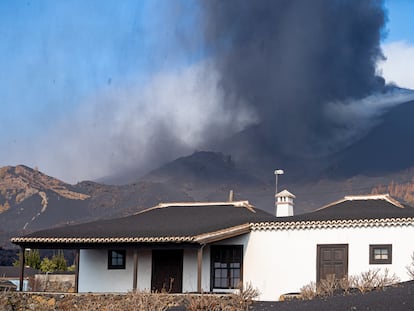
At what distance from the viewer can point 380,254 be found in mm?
26984

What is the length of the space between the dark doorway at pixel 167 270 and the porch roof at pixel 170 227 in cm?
98

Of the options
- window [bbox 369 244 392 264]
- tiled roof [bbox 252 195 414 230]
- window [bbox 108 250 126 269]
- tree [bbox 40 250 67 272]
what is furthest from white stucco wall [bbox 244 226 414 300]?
tree [bbox 40 250 67 272]

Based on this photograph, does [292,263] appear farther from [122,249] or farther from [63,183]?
[63,183]

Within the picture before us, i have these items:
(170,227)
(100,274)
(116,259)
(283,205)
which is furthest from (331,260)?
(100,274)

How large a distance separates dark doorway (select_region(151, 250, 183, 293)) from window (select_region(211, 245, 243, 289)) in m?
1.33

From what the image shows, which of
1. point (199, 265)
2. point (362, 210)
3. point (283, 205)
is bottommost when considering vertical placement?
point (199, 265)

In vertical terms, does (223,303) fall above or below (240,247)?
below

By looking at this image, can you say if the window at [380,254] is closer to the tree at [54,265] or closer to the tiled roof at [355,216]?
the tiled roof at [355,216]

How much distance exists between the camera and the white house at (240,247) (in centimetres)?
2714

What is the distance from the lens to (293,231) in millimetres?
28344

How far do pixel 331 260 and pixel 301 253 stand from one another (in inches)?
41.6

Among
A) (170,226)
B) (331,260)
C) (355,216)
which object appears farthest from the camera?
(170,226)

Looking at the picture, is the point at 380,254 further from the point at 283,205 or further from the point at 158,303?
the point at 158,303

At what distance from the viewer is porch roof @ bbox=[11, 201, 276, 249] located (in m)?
28.4
